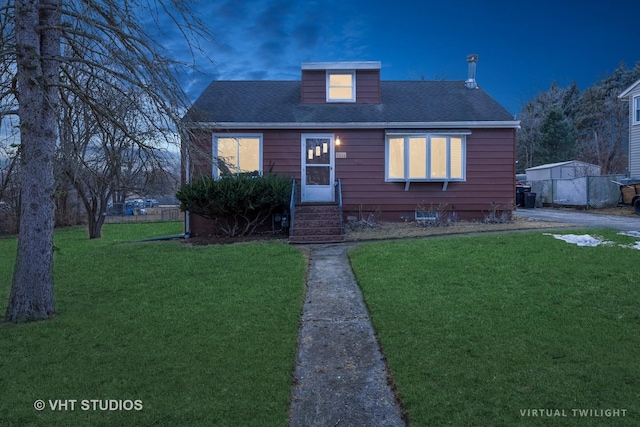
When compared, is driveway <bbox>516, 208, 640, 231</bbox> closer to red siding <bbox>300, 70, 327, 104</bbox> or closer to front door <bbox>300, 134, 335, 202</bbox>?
front door <bbox>300, 134, 335, 202</bbox>

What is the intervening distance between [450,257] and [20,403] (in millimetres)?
6155

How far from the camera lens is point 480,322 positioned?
4234 mm

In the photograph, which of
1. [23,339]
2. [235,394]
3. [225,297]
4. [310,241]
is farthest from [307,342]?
[310,241]

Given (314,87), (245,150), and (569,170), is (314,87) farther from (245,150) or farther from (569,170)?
(569,170)

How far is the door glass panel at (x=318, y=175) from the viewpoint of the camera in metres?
12.5

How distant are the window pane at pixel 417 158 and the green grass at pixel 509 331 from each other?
5.32 meters

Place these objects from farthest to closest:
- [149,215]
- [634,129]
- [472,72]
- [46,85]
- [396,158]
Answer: [149,215] → [634,129] → [472,72] → [396,158] → [46,85]

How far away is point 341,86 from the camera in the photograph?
1341 centimetres

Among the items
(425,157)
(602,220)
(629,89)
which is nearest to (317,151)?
(425,157)

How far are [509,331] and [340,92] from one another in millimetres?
10776

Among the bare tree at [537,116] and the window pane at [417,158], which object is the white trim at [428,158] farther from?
the bare tree at [537,116]

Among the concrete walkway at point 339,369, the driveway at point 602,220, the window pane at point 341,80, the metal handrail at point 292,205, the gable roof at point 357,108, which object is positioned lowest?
the concrete walkway at point 339,369

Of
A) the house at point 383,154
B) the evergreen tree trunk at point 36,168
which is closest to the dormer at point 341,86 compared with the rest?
the house at point 383,154

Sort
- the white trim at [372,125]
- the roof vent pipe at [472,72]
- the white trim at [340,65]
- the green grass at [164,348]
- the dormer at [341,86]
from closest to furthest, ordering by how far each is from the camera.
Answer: the green grass at [164,348]
the white trim at [372,125]
the white trim at [340,65]
the dormer at [341,86]
the roof vent pipe at [472,72]
